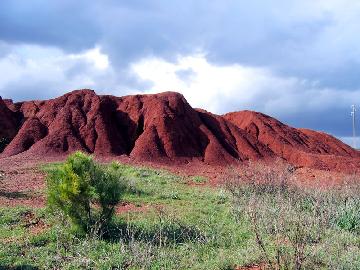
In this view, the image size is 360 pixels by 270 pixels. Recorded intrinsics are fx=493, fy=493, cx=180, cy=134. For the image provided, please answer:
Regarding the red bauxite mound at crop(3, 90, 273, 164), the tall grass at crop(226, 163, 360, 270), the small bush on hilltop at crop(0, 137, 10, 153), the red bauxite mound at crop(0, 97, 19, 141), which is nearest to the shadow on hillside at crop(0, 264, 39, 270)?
the tall grass at crop(226, 163, 360, 270)

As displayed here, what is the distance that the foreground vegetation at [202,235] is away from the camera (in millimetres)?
9172

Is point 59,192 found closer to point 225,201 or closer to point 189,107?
point 225,201

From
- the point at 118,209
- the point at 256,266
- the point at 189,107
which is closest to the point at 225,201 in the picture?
the point at 118,209

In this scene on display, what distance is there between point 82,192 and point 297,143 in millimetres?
39871

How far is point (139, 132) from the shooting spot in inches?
1628

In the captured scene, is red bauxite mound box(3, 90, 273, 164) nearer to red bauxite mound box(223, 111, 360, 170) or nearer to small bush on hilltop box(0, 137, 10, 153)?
small bush on hilltop box(0, 137, 10, 153)

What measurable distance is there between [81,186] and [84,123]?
28241 millimetres

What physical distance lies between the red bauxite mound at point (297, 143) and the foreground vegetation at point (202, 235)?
24.4 meters

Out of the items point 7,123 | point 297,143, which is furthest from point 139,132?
point 297,143

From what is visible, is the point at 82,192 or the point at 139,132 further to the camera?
the point at 139,132

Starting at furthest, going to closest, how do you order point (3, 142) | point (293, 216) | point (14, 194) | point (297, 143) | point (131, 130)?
point (297, 143)
point (131, 130)
point (3, 142)
point (14, 194)
point (293, 216)

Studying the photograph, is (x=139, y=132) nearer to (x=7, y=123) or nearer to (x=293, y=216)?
(x=7, y=123)

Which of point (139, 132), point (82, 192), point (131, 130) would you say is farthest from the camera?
point (139, 132)

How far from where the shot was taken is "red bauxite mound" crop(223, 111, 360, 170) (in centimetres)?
4209
